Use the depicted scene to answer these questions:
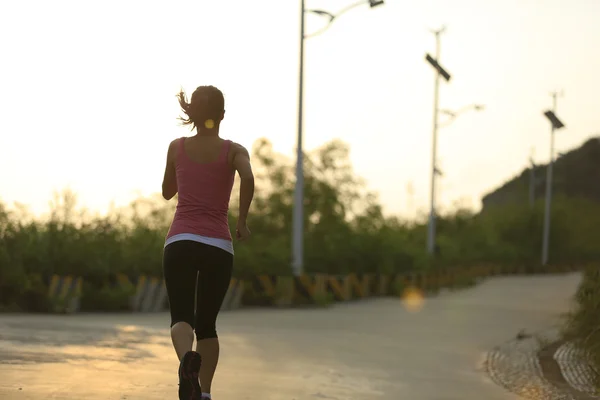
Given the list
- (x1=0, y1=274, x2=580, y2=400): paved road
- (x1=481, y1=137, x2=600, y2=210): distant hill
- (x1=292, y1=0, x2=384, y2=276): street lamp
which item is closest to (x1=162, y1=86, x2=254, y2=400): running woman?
(x1=0, y1=274, x2=580, y2=400): paved road

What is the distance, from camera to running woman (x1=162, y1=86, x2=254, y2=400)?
705cm

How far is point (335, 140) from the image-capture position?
51656 mm

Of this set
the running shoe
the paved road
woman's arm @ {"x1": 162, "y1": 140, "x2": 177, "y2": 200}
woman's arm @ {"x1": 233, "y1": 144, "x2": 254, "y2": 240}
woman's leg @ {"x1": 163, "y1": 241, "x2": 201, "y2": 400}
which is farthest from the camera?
the paved road

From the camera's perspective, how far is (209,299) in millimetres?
7211

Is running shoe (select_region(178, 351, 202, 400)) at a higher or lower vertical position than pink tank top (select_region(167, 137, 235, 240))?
lower

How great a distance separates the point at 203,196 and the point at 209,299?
0.60 metres

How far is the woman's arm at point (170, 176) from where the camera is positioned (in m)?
7.41

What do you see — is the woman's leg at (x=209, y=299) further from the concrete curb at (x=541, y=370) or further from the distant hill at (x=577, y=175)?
the distant hill at (x=577, y=175)

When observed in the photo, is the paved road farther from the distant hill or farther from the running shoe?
the distant hill

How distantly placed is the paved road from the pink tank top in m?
1.99

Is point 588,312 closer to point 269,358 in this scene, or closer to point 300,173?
point 269,358

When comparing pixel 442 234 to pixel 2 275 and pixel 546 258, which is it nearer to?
Result: pixel 546 258

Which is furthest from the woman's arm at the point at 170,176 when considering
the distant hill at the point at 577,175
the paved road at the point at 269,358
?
the distant hill at the point at 577,175

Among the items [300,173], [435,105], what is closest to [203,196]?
[300,173]
